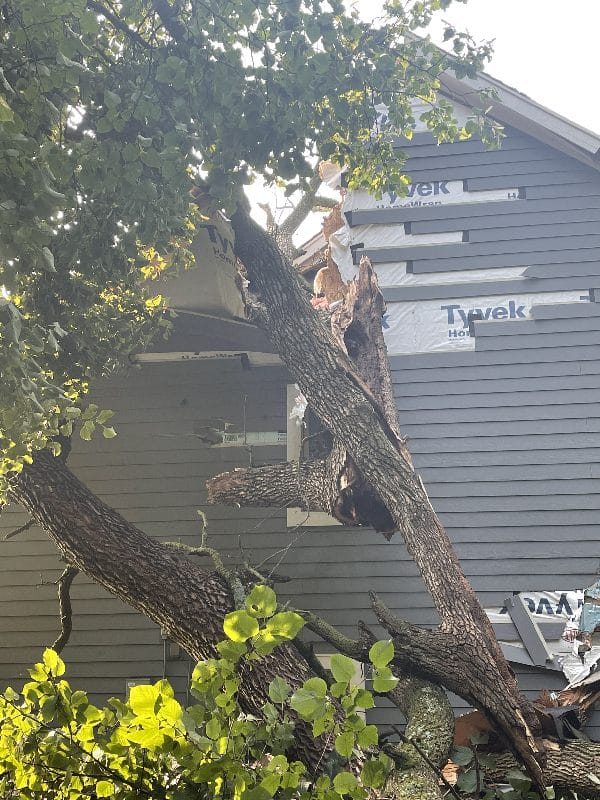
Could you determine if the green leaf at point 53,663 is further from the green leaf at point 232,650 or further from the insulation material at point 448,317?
the insulation material at point 448,317

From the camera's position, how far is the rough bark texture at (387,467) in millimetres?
4332

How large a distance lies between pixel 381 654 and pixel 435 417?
591 centimetres

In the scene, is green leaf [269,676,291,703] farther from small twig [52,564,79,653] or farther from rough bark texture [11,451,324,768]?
small twig [52,564,79,653]

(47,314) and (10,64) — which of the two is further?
(47,314)

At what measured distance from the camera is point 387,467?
5051mm

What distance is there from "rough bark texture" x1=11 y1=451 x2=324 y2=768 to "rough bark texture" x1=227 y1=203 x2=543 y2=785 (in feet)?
3.40

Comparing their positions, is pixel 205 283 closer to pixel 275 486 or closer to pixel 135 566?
pixel 275 486

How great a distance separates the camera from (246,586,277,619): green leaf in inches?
58.2

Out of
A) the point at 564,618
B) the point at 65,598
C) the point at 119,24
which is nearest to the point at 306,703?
the point at 119,24

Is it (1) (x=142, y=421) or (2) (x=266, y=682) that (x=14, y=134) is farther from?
(1) (x=142, y=421)

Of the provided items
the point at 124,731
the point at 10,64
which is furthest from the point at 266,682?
the point at 10,64

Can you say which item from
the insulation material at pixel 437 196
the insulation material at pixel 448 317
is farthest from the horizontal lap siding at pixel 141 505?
the insulation material at pixel 437 196

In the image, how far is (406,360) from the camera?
7.46m

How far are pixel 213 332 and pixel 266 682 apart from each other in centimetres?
416
